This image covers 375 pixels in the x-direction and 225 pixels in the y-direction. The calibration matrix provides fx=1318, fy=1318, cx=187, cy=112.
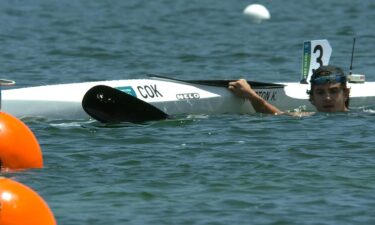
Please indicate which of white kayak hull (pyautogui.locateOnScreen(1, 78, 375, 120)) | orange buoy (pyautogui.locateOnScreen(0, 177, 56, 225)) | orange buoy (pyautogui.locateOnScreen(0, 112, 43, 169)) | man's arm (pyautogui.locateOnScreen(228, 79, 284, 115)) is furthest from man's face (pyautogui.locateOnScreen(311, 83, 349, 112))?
orange buoy (pyautogui.locateOnScreen(0, 177, 56, 225))

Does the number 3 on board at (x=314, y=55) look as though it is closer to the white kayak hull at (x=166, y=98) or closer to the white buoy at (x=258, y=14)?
the white kayak hull at (x=166, y=98)

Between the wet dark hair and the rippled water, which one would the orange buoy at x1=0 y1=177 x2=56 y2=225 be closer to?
the rippled water

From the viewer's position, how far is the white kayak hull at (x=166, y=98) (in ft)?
41.5

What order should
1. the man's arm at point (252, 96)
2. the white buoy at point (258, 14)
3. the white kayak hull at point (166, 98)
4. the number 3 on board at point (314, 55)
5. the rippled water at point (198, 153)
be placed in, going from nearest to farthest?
1. the rippled water at point (198, 153)
2. the white kayak hull at point (166, 98)
3. the man's arm at point (252, 96)
4. the number 3 on board at point (314, 55)
5. the white buoy at point (258, 14)

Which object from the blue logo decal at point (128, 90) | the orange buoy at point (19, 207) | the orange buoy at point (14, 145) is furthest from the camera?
Answer: the blue logo decal at point (128, 90)

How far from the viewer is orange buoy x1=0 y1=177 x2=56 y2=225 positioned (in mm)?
7344

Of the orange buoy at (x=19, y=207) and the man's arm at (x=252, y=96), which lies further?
the man's arm at (x=252, y=96)

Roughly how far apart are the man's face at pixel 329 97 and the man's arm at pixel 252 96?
0.45 meters

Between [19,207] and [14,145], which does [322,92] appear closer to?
[14,145]

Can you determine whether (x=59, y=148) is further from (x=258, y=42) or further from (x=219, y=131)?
(x=258, y=42)

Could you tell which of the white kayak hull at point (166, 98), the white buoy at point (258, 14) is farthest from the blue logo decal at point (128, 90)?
the white buoy at point (258, 14)

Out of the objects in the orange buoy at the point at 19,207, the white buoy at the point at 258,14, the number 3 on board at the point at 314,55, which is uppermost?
the white buoy at the point at 258,14

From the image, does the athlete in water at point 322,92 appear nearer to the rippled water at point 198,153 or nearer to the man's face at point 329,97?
the man's face at point 329,97

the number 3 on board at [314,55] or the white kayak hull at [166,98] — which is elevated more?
the number 3 on board at [314,55]
